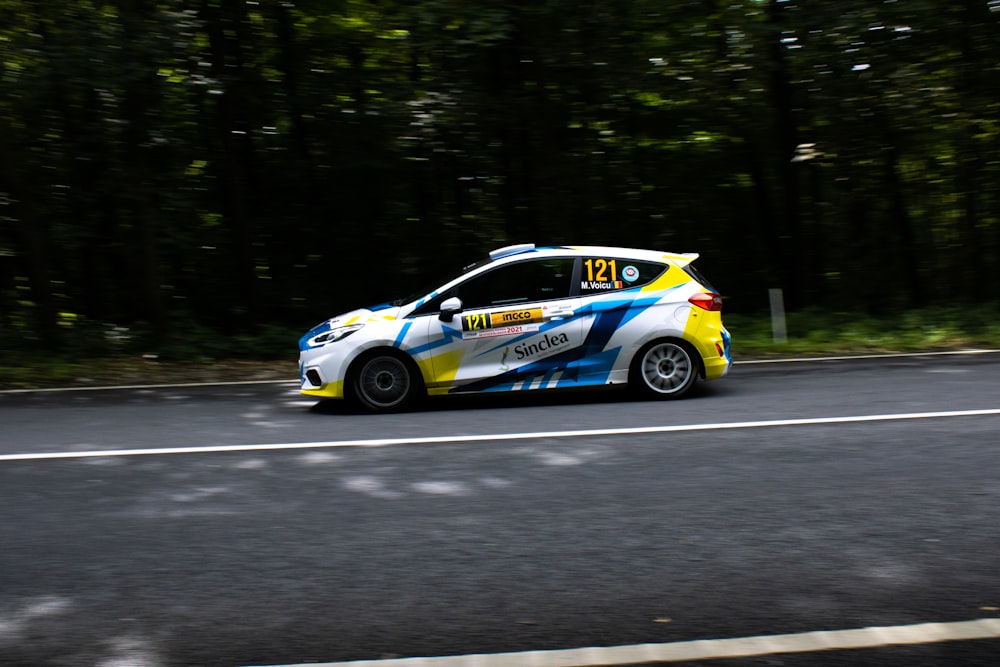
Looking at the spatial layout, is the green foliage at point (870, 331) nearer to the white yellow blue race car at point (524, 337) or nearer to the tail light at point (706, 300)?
the tail light at point (706, 300)

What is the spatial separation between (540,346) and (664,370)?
1257 millimetres

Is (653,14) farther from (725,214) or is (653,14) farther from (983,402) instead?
(983,402)

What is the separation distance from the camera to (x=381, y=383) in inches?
393

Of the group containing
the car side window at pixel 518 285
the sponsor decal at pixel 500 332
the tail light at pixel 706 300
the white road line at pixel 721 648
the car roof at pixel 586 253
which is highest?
the car roof at pixel 586 253

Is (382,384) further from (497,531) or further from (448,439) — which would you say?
(497,531)

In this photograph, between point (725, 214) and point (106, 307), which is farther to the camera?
point (725, 214)

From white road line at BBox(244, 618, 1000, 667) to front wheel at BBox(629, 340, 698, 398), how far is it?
19.3 feet

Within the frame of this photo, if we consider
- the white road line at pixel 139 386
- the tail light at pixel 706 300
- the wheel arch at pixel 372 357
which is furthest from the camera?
the white road line at pixel 139 386

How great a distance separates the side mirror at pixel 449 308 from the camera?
32.8 feet

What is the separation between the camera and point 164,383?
42.3 feet

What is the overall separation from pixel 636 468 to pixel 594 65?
11.2 meters

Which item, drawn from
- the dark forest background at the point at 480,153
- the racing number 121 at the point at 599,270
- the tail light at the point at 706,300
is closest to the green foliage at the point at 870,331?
the dark forest background at the point at 480,153

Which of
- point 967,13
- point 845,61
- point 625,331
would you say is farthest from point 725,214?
point 625,331

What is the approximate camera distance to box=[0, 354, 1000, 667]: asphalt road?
4453 millimetres
